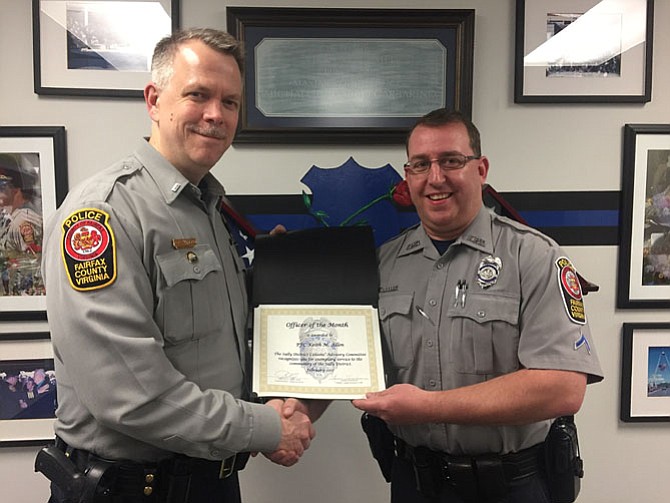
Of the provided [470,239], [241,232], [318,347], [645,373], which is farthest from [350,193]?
[645,373]

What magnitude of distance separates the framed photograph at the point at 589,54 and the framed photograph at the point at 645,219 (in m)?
0.15

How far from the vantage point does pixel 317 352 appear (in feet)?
3.88

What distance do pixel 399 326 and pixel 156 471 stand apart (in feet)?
2.16

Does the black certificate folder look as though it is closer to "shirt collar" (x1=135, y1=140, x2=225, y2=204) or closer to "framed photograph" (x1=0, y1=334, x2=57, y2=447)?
"shirt collar" (x1=135, y1=140, x2=225, y2=204)

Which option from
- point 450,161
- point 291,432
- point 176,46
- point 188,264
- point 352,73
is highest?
point 352,73

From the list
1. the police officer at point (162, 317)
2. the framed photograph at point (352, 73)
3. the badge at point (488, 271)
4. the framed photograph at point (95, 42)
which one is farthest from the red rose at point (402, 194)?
the framed photograph at point (95, 42)

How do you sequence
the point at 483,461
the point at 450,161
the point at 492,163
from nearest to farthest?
the point at 483,461 < the point at 450,161 < the point at 492,163

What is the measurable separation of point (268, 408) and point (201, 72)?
2.47 ft

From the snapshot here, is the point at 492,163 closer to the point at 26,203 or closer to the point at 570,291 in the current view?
the point at 570,291

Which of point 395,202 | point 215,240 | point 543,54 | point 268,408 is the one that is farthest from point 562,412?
point 543,54

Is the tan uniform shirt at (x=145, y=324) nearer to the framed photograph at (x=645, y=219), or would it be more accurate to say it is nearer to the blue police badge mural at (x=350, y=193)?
the blue police badge mural at (x=350, y=193)

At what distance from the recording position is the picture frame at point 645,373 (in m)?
1.66

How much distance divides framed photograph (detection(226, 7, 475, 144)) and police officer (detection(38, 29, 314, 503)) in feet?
1.53

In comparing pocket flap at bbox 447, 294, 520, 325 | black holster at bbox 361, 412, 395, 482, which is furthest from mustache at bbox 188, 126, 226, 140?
black holster at bbox 361, 412, 395, 482
